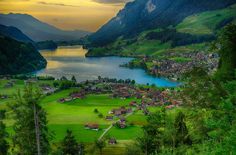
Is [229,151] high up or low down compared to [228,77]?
down

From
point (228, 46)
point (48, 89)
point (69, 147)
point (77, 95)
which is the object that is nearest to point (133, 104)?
point (77, 95)

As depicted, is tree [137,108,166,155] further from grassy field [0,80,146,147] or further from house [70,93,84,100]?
house [70,93,84,100]

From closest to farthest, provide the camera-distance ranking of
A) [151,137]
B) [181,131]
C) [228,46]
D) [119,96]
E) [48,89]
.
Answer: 1. [228,46]
2. [181,131]
3. [151,137]
4. [119,96]
5. [48,89]

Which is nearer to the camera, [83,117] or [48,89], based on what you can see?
[83,117]

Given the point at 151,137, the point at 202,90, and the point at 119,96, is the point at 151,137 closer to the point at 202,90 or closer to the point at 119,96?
the point at 202,90

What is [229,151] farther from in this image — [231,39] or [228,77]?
[231,39]

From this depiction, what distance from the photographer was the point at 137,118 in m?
93.1

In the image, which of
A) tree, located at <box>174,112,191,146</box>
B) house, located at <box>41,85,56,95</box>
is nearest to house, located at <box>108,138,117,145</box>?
tree, located at <box>174,112,191,146</box>

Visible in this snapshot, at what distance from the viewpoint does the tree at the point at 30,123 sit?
25469 millimetres

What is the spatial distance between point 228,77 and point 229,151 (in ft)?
44.5

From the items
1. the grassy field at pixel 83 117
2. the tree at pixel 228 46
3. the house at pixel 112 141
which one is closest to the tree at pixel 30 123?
the tree at pixel 228 46

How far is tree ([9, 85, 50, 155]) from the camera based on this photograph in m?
25.5

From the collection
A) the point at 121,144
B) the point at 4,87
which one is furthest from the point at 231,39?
the point at 4,87

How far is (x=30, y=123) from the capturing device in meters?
26.8
